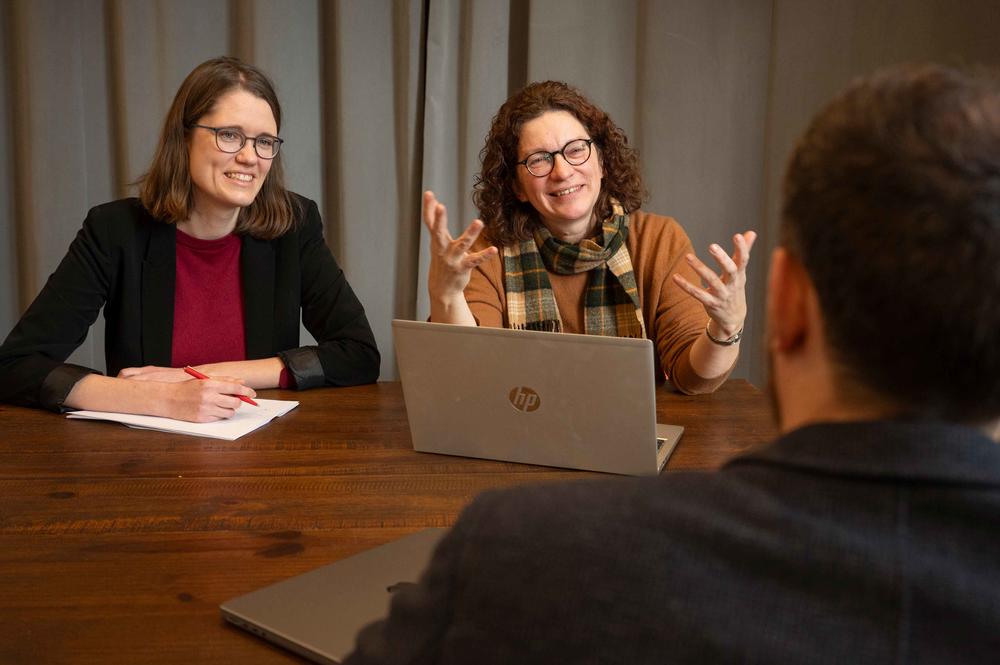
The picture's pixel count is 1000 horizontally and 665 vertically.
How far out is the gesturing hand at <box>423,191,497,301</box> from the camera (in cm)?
176

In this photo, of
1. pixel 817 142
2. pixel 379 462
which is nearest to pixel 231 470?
pixel 379 462

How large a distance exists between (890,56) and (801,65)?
0.26 m

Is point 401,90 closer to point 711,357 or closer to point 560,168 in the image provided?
point 560,168

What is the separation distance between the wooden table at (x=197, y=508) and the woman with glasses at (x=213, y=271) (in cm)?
23

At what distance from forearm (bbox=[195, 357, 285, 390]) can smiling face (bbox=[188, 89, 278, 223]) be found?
423mm

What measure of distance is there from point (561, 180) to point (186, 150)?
0.84 m

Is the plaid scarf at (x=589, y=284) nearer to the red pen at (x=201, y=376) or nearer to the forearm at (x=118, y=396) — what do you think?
the red pen at (x=201, y=376)

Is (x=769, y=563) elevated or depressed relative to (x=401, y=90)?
depressed

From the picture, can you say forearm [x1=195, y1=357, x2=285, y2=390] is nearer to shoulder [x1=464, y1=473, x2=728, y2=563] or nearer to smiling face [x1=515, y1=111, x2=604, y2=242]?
smiling face [x1=515, y1=111, x2=604, y2=242]

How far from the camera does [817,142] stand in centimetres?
57

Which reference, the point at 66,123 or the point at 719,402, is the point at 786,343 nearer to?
the point at 719,402

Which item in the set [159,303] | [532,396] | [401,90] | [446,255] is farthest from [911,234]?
[401,90]

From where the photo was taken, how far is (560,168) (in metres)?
2.18

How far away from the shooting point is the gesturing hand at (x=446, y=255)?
Answer: 5.76ft
